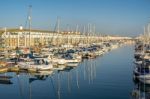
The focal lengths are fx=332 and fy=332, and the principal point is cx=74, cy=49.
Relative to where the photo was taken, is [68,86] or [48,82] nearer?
[68,86]

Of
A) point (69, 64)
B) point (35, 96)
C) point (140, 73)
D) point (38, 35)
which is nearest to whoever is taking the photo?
point (35, 96)

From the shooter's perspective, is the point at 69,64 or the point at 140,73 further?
the point at 69,64

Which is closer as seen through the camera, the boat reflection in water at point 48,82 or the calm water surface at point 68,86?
the calm water surface at point 68,86

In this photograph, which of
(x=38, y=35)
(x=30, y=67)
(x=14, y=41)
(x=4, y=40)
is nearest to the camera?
(x=30, y=67)

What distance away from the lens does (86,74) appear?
34562 millimetres

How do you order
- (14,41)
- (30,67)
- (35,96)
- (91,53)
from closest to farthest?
(35,96), (30,67), (91,53), (14,41)

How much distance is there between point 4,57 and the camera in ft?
136

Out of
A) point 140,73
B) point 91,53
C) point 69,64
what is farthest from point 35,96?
point 91,53

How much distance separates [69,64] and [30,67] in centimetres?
795

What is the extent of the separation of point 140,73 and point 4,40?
→ 36.7 m

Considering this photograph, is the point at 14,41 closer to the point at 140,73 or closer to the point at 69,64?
the point at 69,64

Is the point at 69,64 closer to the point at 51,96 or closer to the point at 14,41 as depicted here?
the point at 51,96

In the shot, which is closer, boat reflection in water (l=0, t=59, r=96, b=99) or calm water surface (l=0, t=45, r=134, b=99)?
calm water surface (l=0, t=45, r=134, b=99)

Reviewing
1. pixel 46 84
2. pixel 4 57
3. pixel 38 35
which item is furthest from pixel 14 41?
pixel 46 84
